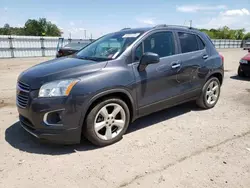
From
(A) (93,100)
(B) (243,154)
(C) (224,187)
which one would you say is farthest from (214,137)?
(A) (93,100)

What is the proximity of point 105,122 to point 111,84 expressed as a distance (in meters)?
0.59

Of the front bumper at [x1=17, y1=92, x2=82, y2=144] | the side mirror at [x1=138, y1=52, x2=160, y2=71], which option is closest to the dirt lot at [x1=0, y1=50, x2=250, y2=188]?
the front bumper at [x1=17, y1=92, x2=82, y2=144]

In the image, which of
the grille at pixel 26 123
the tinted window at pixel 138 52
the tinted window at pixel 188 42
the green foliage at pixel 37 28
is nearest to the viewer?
the grille at pixel 26 123

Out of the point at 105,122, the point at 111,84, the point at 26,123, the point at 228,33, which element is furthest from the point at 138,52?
the point at 228,33

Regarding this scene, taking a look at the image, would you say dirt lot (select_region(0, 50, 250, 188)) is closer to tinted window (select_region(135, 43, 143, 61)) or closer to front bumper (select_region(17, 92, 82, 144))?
front bumper (select_region(17, 92, 82, 144))

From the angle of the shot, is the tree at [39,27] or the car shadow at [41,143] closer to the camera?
the car shadow at [41,143]

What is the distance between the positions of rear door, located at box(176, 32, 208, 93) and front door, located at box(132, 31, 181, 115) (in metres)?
0.18

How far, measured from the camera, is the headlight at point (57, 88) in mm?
2873

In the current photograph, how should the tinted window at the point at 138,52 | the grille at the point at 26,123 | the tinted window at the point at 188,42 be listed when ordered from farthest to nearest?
the tinted window at the point at 188,42, the tinted window at the point at 138,52, the grille at the point at 26,123

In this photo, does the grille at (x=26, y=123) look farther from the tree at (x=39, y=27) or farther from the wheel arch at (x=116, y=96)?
the tree at (x=39, y=27)

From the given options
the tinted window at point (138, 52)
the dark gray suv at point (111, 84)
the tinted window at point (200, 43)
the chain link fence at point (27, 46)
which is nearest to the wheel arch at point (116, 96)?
the dark gray suv at point (111, 84)

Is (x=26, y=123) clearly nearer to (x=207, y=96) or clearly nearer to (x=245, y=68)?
(x=207, y=96)

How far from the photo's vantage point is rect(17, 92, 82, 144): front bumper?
113 inches

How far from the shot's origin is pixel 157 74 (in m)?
3.67
